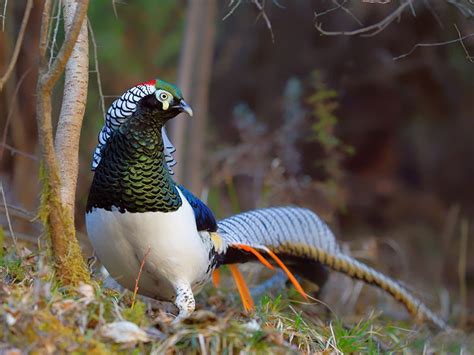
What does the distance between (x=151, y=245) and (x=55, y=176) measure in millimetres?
642

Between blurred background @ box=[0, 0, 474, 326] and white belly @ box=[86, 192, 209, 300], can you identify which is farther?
blurred background @ box=[0, 0, 474, 326]

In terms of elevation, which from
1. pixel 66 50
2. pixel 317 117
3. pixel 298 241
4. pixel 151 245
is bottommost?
pixel 298 241

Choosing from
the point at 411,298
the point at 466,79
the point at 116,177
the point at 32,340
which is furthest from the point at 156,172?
the point at 466,79

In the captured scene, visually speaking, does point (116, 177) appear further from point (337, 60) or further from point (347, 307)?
point (337, 60)

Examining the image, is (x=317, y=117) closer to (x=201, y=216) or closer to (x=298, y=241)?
(x=298, y=241)

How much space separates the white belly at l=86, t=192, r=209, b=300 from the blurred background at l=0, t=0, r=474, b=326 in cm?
422

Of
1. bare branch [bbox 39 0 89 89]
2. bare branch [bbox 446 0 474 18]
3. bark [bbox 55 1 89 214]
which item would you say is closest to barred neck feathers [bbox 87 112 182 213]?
bark [bbox 55 1 89 214]

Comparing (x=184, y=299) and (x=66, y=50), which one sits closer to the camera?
(x=66, y=50)

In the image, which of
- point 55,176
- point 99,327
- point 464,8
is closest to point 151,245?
point 55,176

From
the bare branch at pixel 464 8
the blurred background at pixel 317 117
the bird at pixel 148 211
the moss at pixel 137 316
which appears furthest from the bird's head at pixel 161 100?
the blurred background at pixel 317 117

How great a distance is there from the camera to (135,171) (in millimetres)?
4199

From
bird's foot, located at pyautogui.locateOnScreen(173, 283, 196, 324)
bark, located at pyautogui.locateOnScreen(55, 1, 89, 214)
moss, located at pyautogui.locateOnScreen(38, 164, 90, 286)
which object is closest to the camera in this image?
moss, located at pyautogui.locateOnScreen(38, 164, 90, 286)

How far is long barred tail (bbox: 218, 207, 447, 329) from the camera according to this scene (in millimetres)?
5125

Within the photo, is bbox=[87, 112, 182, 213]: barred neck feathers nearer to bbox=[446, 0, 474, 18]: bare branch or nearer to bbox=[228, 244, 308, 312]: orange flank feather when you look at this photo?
bbox=[228, 244, 308, 312]: orange flank feather
